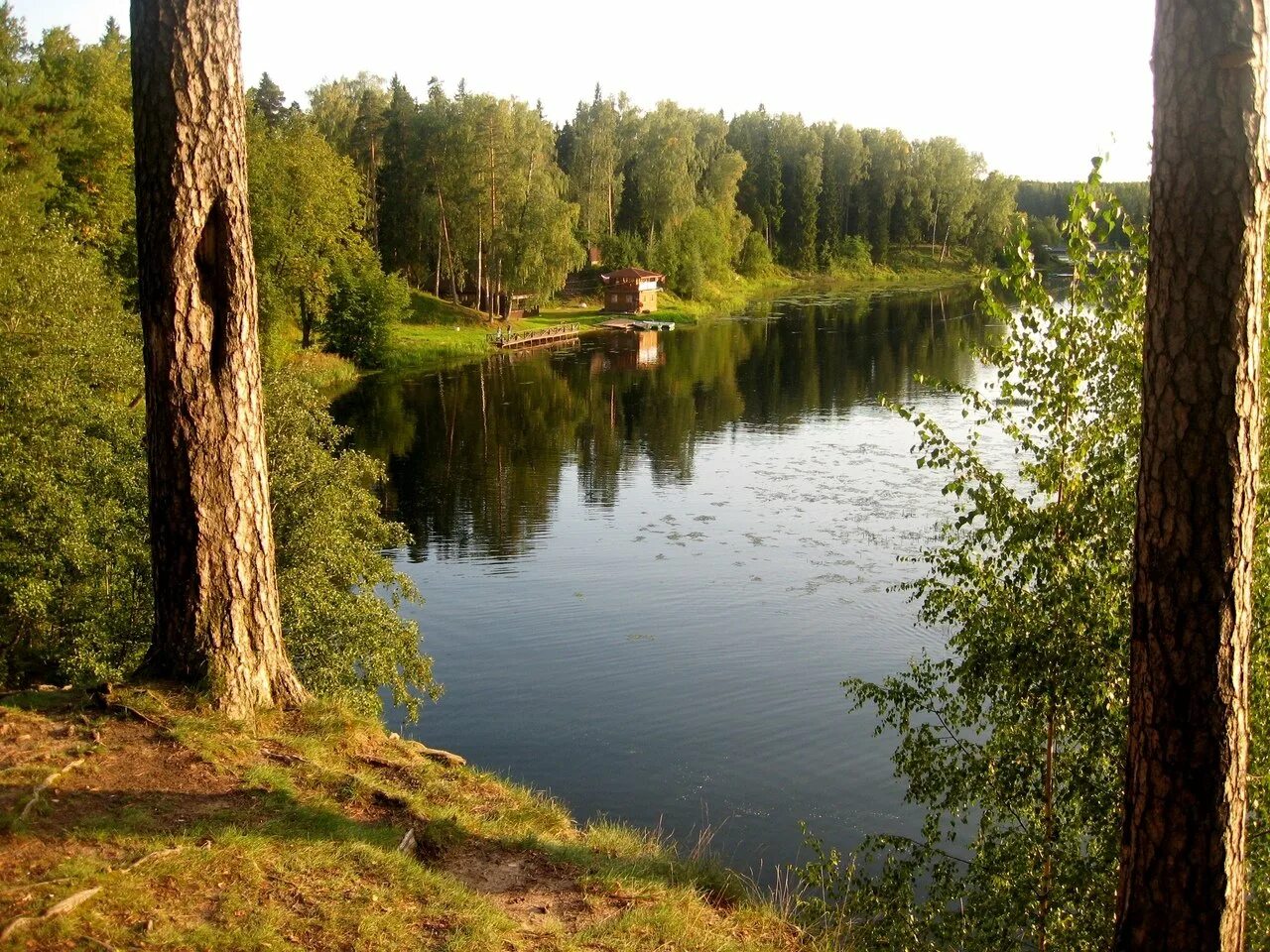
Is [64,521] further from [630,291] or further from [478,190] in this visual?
[630,291]

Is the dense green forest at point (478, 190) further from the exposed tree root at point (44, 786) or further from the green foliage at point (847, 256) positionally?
the exposed tree root at point (44, 786)

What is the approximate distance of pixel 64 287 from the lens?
18531 mm

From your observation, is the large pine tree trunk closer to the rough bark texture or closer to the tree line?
the rough bark texture

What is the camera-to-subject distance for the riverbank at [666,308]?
175 ft

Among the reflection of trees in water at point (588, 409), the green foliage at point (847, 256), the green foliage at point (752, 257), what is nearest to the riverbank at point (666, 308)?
the green foliage at point (847, 256)

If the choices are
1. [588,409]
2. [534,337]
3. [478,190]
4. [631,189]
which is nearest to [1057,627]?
[588,409]

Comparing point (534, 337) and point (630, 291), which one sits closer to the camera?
point (534, 337)

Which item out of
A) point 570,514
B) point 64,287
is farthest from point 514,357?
point 64,287

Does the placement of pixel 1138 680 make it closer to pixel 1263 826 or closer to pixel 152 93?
pixel 1263 826

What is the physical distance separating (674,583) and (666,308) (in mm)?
54895

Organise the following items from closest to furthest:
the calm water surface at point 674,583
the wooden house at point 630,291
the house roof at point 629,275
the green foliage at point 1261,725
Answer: the green foliage at point 1261,725, the calm water surface at point 674,583, the house roof at point 629,275, the wooden house at point 630,291

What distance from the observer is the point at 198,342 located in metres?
6.87

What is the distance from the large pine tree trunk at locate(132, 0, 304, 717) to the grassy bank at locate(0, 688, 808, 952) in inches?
20.5

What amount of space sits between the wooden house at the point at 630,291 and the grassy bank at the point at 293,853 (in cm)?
6490
